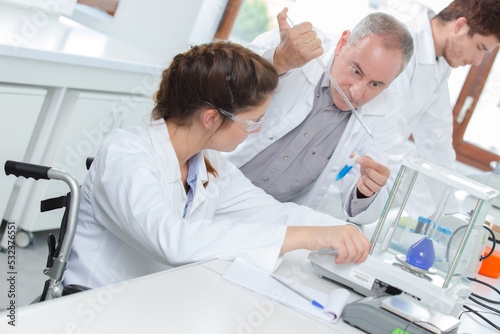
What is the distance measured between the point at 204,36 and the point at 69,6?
42.3 inches

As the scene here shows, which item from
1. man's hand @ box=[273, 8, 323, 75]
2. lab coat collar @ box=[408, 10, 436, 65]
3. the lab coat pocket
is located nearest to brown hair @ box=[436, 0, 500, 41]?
lab coat collar @ box=[408, 10, 436, 65]

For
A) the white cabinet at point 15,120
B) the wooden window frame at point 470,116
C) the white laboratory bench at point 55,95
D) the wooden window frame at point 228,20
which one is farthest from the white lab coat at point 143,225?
the wooden window frame at point 470,116

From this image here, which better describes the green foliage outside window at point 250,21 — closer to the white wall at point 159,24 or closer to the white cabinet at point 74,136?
the white wall at point 159,24

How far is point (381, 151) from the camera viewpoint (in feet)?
6.91

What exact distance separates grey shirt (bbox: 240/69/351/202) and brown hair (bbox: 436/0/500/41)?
766 mm

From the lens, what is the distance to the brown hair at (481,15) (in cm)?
229

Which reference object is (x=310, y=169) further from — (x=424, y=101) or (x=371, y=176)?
(x=424, y=101)

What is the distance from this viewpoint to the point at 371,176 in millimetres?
1726

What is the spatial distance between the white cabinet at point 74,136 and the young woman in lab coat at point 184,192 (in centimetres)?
98

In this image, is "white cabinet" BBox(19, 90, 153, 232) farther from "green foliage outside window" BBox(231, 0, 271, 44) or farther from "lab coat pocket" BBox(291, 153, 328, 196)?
"green foliage outside window" BBox(231, 0, 271, 44)

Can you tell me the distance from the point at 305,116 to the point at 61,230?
1002 mm

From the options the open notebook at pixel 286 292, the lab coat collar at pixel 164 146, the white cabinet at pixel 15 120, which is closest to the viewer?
the open notebook at pixel 286 292

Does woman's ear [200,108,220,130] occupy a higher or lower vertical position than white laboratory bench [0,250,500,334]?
higher

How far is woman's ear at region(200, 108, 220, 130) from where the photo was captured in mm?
1479
